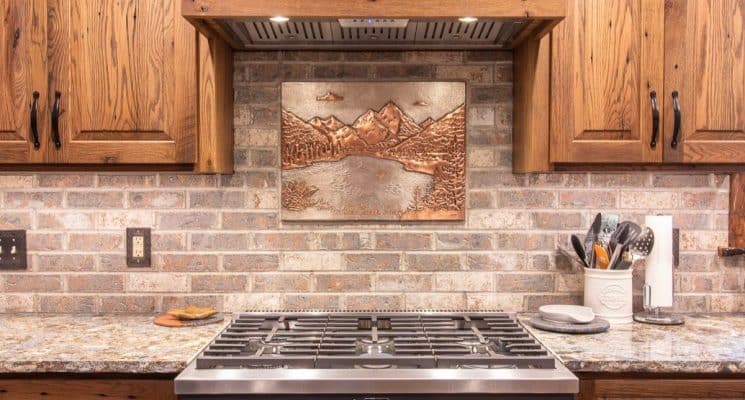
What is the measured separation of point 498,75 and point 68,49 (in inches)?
57.2

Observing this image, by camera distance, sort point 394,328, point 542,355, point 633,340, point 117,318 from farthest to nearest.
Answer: point 117,318 → point 394,328 → point 633,340 → point 542,355

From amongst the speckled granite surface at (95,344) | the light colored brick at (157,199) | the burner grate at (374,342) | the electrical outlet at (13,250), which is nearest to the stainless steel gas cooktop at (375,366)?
the burner grate at (374,342)

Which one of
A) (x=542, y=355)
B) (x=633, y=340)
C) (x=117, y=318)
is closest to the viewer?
(x=542, y=355)

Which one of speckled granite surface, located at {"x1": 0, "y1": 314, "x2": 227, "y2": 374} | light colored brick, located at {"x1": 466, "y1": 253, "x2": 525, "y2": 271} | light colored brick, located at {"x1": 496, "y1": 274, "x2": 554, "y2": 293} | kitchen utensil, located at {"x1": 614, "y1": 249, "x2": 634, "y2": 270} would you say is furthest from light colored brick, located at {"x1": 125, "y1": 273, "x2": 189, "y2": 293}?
kitchen utensil, located at {"x1": 614, "y1": 249, "x2": 634, "y2": 270}

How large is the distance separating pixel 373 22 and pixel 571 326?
44.1 inches

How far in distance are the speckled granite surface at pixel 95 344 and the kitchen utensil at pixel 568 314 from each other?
1.08 metres

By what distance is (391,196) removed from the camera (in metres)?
2.39

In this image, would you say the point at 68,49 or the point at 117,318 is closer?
A: the point at 68,49

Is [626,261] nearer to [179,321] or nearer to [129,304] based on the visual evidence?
[179,321]

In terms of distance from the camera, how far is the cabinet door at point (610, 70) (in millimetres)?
2037

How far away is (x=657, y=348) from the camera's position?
185 cm

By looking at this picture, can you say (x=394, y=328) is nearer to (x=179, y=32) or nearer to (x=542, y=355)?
(x=542, y=355)

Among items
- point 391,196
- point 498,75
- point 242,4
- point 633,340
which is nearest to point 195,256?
point 391,196

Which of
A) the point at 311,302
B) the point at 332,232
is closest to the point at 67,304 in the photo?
the point at 311,302
